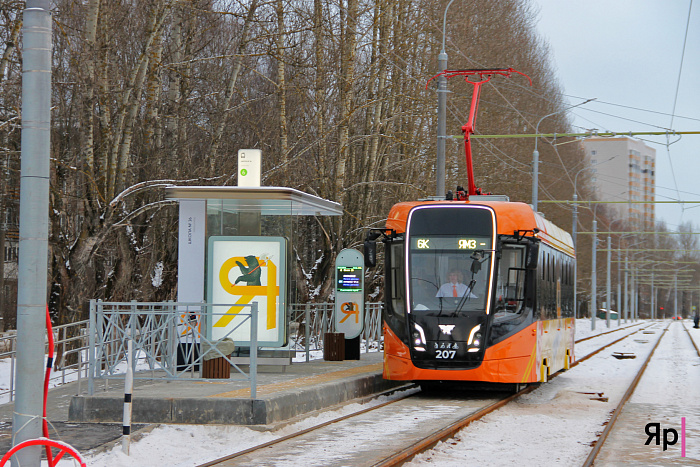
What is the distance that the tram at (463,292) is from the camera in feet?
47.3

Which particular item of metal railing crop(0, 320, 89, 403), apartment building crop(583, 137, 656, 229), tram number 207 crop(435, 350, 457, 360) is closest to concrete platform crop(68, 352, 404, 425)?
tram number 207 crop(435, 350, 457, 360)

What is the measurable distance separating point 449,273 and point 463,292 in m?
0.38

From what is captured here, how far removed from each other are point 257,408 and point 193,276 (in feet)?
14.4

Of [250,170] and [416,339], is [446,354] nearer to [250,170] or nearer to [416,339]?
[416,339]

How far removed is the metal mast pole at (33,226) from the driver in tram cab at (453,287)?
838 centimetres

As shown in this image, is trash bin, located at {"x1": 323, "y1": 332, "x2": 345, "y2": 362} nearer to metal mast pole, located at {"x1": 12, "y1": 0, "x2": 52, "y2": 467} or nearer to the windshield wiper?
the windshield wiper

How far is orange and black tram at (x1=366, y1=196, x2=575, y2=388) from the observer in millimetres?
14430

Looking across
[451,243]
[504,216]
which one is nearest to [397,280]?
[451,243]

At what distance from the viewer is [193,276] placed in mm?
14797

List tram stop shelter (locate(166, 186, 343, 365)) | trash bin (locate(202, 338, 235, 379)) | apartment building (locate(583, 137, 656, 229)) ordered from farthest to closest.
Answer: apartment building (locate(583, 137, 656, 229)) < tram stop shelter (locate(166, 186, 343, 365)) < trash bin (locate(202, 338, 235, 379))

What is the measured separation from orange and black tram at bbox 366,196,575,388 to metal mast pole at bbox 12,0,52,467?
27.0 feet

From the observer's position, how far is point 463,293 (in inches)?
575

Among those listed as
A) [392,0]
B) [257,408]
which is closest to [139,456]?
[257,408]

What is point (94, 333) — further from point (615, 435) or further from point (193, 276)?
point (615, 435)
